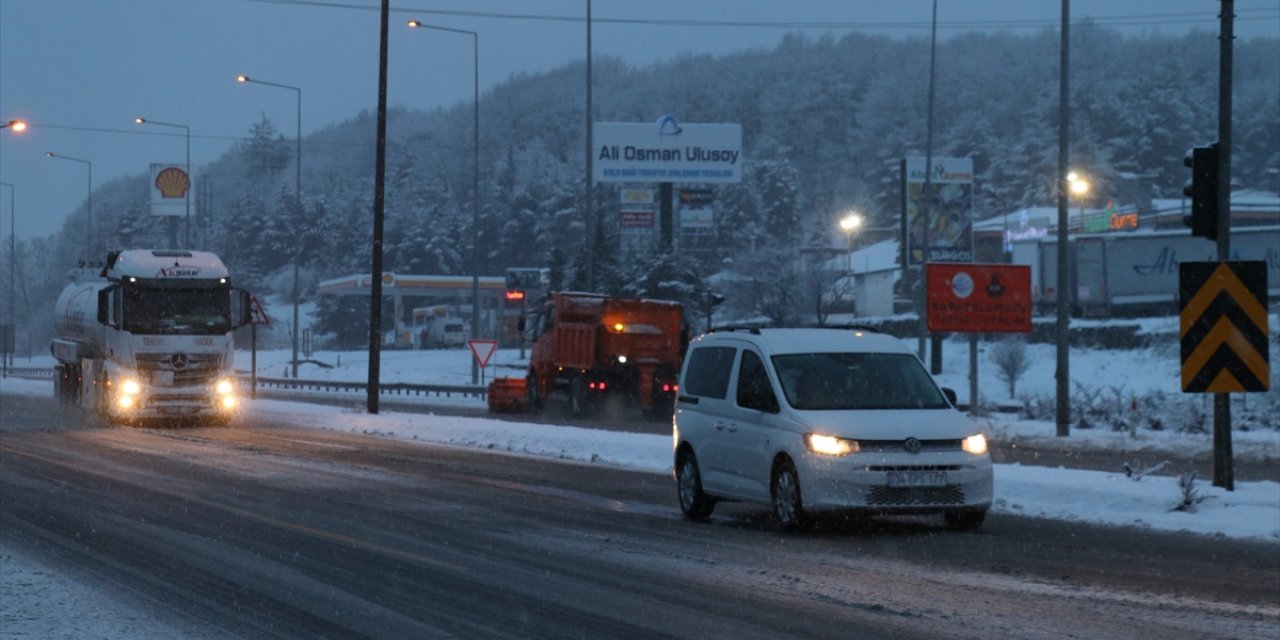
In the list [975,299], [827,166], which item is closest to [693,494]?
[975,299]

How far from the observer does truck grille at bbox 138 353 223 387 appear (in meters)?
32.7

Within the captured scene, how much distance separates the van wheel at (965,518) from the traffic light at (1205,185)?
15.6 feet

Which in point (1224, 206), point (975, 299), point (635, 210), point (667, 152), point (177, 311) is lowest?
point (177, 311)

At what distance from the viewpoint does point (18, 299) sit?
142 meters

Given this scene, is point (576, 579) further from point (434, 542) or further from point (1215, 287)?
point (1215, 287)

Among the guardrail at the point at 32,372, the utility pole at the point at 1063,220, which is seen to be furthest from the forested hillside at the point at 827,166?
the utility pole at the point at 1063,220

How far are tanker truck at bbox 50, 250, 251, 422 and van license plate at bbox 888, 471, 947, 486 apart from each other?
23.0 m

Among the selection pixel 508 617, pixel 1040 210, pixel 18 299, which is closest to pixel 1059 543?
pixel 508 617

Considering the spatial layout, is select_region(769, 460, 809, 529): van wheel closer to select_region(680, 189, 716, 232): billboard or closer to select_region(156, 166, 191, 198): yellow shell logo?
select_region(680, 189, 716, 232): billboard

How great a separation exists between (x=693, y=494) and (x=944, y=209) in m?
53.5

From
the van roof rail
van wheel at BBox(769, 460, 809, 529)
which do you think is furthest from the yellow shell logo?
van wheel at BBox(769, 460, 809, 529)

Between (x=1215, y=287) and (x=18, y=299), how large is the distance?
5552 inches

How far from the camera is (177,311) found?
33219 millimetres

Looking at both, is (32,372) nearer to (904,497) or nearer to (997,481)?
(997,481)
